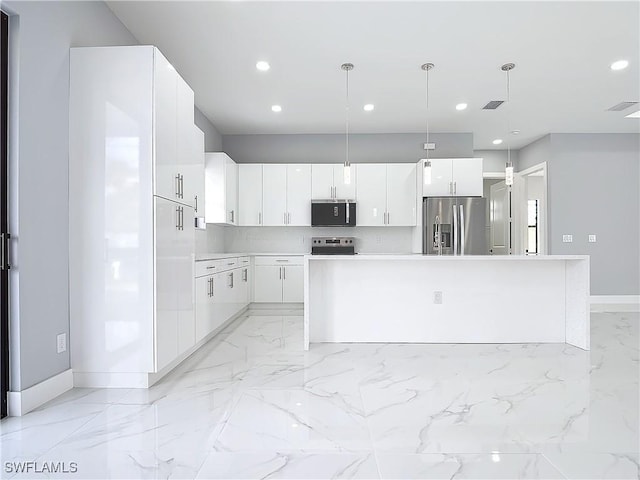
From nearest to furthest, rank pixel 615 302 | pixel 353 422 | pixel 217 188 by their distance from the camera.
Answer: pixel 353 422
pixel 217 188
pixel 615 302

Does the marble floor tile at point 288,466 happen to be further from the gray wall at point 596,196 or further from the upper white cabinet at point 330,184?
the gray wall at point 596,196

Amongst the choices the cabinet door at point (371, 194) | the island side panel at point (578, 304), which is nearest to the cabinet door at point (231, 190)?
the cabinet door at point (371, 194)

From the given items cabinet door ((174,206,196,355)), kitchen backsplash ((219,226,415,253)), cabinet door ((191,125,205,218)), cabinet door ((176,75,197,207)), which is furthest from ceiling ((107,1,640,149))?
kitchen backsplash ((219,226,415,253))

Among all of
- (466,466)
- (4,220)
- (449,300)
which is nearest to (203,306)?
(4,220)

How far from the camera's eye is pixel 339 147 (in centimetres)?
684

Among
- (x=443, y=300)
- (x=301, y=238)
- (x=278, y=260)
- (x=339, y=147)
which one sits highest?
(x=339, y=147)

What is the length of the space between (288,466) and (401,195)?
Answer: 5.10 metres

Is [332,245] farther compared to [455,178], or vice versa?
[332,245]

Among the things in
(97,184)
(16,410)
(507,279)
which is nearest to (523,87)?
(507,279)

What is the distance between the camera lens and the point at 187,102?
11.2ft

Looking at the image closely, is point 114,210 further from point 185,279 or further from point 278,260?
point 278,260

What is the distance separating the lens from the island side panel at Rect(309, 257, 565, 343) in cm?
416

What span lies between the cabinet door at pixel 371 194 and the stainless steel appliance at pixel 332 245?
0.40m

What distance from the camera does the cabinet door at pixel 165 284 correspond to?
282cm
